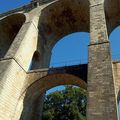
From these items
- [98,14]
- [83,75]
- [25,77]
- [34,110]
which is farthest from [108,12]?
[34,110]

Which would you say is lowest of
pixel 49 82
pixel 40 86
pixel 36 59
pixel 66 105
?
pixel 40 86

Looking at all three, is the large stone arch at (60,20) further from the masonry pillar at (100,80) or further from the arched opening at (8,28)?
the masonry pillar at (100,80)

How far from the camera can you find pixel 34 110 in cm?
1083

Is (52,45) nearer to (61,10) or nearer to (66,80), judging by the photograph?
(61,10)

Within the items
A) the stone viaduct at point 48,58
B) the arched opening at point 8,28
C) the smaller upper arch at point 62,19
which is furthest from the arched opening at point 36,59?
the arched opening at point 8,28

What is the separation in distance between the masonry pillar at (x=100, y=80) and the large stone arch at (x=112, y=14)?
2.69 meters

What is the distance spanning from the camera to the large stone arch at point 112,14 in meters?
12.2

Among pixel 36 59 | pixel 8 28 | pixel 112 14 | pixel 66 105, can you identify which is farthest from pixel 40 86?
pixel 66 105

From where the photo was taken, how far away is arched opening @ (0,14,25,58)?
14.5 metres

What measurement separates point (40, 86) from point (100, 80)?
380 cm

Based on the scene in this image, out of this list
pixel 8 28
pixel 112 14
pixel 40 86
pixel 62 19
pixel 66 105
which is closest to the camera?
pixel 40 86

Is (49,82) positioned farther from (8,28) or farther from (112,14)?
(8,28)

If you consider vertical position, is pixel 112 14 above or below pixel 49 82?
above

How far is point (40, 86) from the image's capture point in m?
10.4
